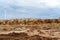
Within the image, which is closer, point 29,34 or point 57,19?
point 29,34

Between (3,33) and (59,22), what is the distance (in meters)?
6.18

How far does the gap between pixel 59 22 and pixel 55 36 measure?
208 inches

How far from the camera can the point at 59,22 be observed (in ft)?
49.0

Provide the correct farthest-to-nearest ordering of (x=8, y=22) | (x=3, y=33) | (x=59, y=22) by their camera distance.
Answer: (x=8, y=22)
(x=59, y=22)
(x=3, y=33)

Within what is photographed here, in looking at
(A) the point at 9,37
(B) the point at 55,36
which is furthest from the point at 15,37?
(B) the point at 55,36

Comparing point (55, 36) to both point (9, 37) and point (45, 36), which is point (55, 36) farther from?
point (9, 37)

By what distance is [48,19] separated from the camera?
15.3 meters

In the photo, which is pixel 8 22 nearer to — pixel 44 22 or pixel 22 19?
pixel 22 19

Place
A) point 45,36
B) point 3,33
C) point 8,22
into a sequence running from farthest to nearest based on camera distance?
point 8,22 < point 3,33 < point 45,36

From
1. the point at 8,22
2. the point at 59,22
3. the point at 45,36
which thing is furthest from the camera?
the point at 8,22

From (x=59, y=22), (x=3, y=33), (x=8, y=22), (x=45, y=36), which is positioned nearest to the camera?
(x=45, y=36)

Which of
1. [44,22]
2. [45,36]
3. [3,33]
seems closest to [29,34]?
[45,36]

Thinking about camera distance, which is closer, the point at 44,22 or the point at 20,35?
the point at 20,35

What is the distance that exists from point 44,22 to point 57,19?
1263mm
